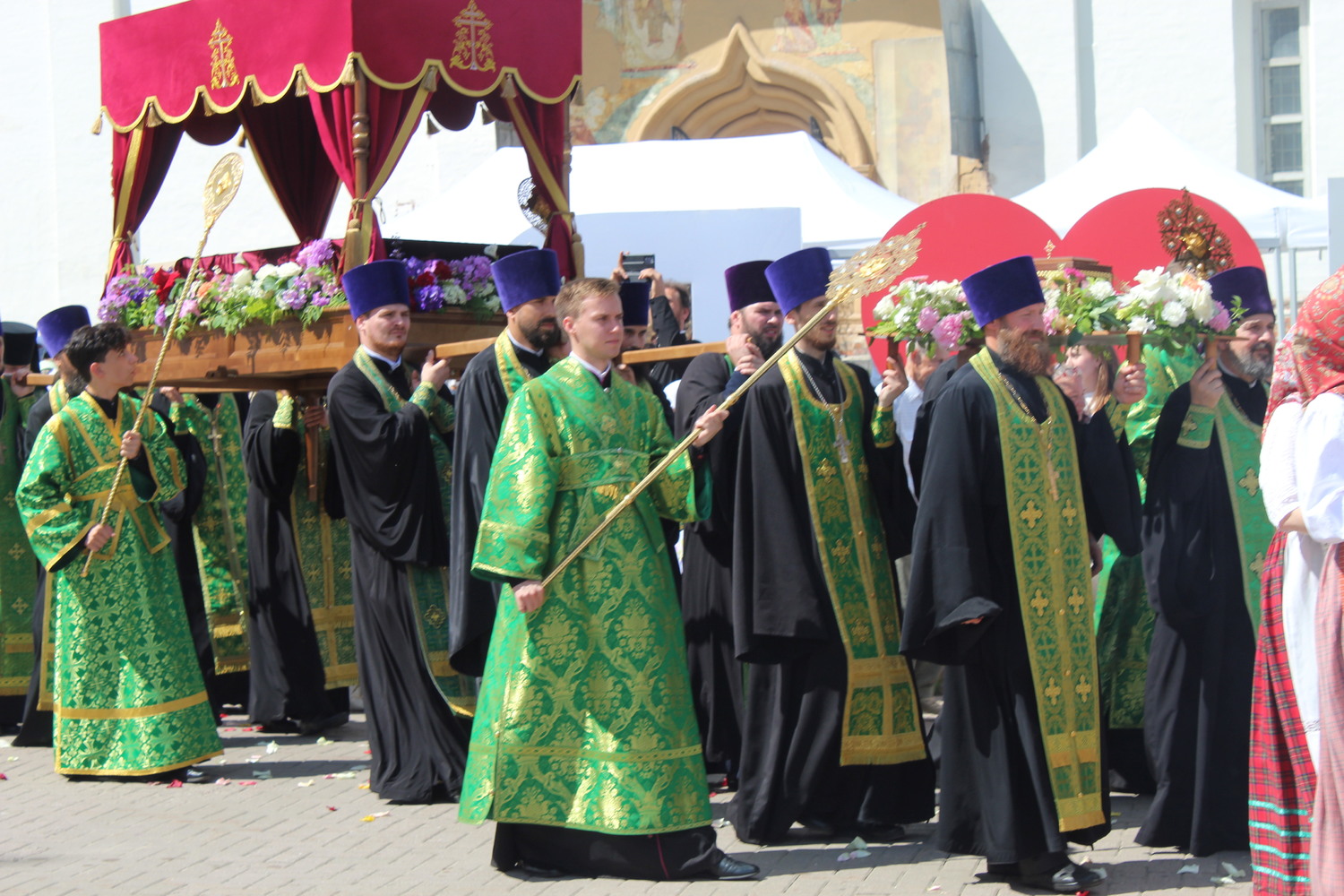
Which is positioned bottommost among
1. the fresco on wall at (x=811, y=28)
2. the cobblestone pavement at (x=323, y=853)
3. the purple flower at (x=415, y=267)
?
the cobblestone pavement at (x=323, y=853)

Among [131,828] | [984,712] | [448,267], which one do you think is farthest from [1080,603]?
[448,267]

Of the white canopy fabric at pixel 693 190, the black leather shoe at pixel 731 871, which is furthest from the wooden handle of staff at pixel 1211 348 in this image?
the white canopy fabric at pixel 693 190

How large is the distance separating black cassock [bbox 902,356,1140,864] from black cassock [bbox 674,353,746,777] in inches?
58.9

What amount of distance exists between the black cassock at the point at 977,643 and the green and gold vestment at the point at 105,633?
3568 mm

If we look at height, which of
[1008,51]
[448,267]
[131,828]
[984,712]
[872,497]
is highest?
[1008,51]

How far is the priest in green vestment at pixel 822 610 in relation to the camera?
223 inches

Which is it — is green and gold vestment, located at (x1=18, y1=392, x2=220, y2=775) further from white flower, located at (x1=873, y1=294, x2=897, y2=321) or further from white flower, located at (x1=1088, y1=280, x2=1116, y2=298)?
white flower, located at (x1=1088, y1=280, x2=1116, y2=298)

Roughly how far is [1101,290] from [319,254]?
4258 millimetres

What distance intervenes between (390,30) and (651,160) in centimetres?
475

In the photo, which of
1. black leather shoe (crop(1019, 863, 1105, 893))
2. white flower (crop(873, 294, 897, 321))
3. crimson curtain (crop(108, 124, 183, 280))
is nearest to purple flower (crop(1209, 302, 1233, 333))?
white flower (crop(873, 294, 897, 321))

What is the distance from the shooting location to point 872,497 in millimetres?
5969

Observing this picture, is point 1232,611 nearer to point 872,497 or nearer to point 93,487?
point 872,497

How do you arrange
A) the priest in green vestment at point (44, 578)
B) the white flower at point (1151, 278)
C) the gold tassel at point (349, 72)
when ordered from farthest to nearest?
the gold tassel at point (349, 72) < the priest in green vestment at point (44, 578) < the white flower at point (1151, 278)

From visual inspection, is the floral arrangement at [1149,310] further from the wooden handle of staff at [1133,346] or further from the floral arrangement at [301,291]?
the floral arrangement at [301,291]
